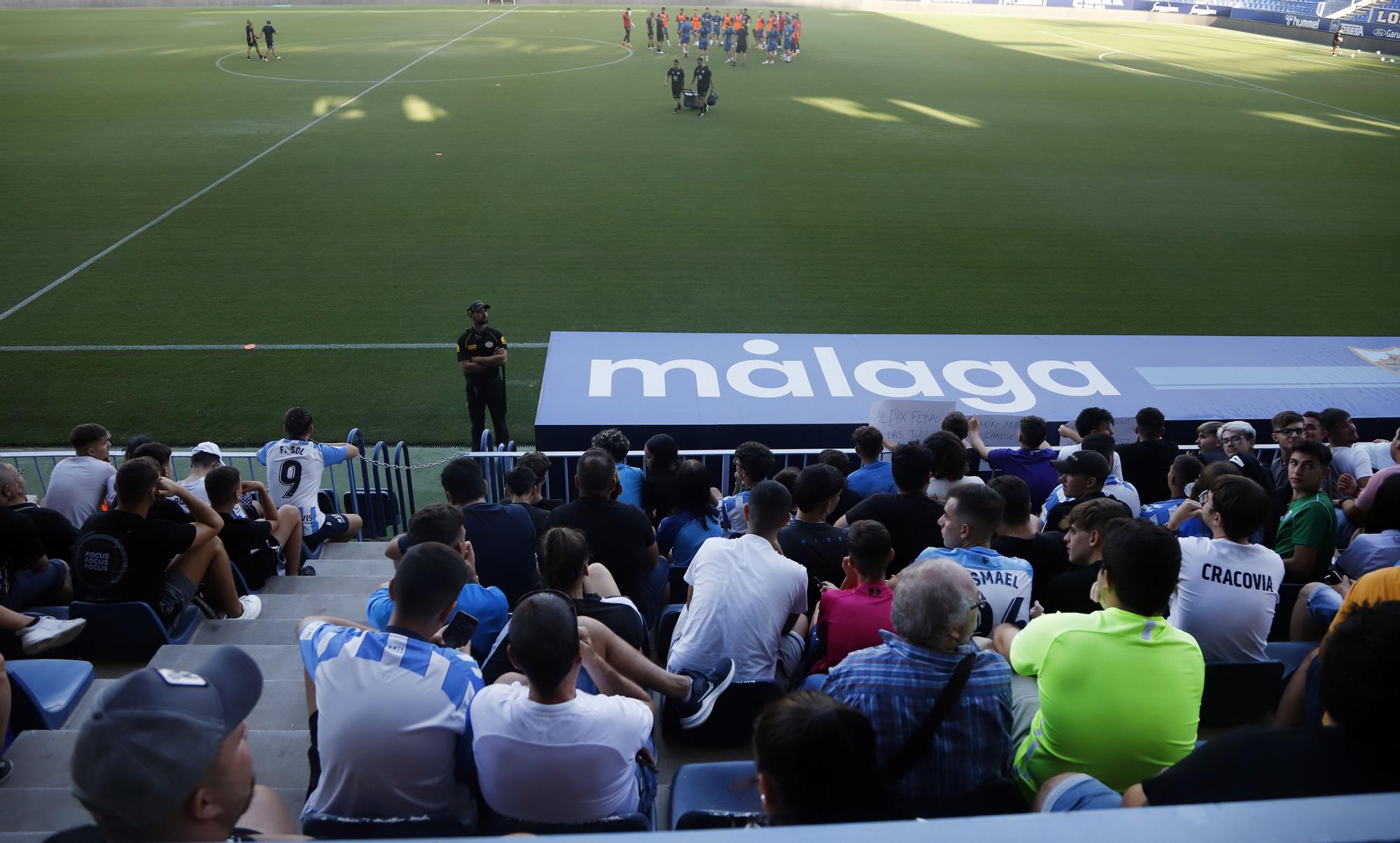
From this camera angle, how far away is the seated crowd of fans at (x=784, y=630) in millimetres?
2146

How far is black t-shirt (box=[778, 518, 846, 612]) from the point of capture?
4824 millimetres

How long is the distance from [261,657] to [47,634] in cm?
92

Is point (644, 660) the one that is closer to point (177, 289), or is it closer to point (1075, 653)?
point (1075, 653)

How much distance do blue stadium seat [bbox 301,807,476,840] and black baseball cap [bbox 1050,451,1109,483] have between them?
415 cm

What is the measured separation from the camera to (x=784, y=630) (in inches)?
164

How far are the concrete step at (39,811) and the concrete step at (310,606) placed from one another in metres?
2.08

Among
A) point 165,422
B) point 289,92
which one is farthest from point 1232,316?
point 289,92

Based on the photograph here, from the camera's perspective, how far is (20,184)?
18.8m

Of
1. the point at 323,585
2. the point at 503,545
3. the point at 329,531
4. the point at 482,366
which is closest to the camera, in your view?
the point at 503,545

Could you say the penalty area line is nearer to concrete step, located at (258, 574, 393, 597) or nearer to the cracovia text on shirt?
concrete step, located at (258, 574, 393, 597)

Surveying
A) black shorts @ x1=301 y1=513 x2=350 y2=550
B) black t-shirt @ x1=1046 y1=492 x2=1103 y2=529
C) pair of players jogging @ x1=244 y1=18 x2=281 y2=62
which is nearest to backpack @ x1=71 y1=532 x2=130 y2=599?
black shorts @ x1=301 y1=513 x2=350 y2=550

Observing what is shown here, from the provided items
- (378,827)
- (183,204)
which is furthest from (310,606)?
(183,204)

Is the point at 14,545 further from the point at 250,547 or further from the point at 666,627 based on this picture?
the point at 666,627

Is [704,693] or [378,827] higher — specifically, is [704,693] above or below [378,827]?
below
